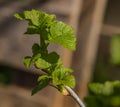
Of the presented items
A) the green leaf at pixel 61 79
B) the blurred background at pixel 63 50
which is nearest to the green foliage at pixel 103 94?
the green leaf at pixel 61 79

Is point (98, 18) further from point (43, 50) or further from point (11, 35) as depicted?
point (43, 50)

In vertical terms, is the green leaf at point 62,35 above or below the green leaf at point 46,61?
above

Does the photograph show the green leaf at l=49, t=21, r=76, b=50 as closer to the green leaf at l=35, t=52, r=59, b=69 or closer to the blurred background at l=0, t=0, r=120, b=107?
the green leaf at l=35, t=52, r=59, b=69

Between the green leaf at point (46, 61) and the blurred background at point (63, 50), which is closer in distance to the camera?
the green leaf at point (46, 61)

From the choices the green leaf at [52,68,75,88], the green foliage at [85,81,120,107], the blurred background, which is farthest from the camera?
the blurred background

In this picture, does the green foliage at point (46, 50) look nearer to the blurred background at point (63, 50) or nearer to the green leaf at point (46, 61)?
the green leaf at point (46, 61)

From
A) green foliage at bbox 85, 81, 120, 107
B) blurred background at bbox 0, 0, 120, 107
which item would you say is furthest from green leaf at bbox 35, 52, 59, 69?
blurred background at bbox 0, 0, 120, 107

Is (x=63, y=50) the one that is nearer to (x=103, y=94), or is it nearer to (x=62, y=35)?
(x=103, y=94)
